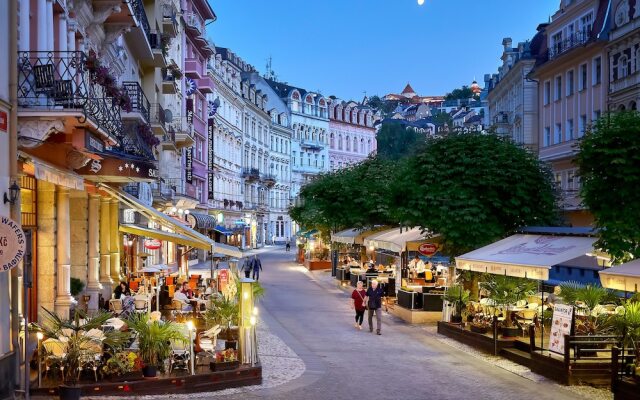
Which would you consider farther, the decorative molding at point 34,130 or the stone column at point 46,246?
the stone column at point 46,246

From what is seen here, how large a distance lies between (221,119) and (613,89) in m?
39.1

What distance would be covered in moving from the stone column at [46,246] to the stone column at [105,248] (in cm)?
665

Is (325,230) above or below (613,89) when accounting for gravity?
below

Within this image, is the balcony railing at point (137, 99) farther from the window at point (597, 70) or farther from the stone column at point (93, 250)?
the window at point (597, 70)

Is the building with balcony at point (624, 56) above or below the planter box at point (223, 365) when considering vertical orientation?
above

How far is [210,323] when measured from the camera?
19.9m

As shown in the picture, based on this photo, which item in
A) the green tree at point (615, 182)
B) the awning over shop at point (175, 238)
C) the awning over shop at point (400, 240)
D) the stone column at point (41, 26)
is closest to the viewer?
the stone column at point (41, 26)

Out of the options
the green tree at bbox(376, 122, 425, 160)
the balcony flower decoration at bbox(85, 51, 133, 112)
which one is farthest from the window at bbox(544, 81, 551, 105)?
the green tree at bbox(376, 122, 425, 160)

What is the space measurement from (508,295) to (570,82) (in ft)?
98.0

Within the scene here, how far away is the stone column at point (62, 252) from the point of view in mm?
18453

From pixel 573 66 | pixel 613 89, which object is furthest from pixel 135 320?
pixel 573 66

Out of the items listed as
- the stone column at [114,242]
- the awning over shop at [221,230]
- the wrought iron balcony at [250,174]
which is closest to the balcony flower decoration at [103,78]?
the stone column at [114,242]

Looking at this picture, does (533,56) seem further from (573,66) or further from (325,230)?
(325,230)

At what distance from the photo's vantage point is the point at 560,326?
58.4 feet
